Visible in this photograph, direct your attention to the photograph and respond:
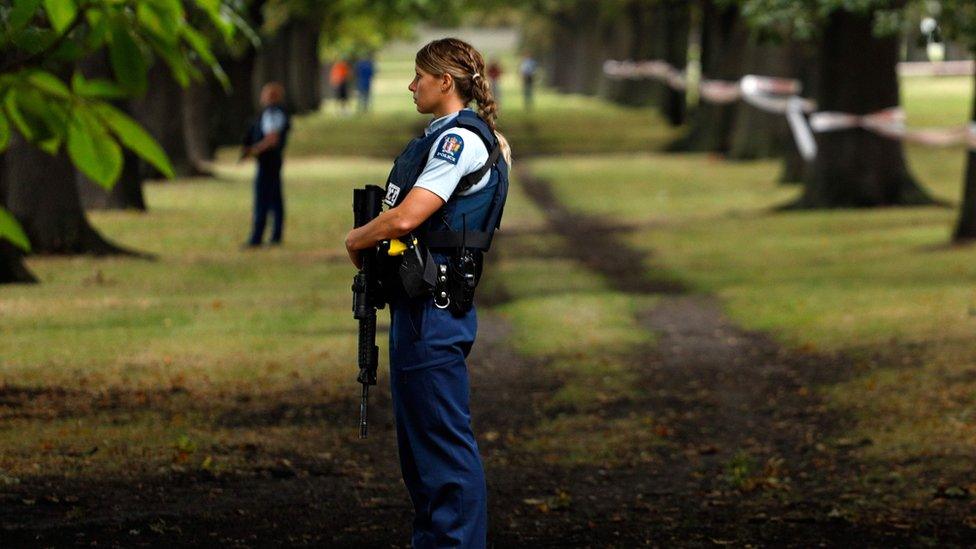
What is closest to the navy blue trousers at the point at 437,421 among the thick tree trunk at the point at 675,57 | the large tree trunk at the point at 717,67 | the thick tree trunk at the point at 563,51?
the large tree trunk at the point at 717,67

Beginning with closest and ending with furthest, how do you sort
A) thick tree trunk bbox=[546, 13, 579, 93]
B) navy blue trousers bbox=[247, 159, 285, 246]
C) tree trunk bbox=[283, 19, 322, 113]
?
navy blue trousers bbox=[247, 159, 285, 246] → tree trunk bbox=[283, 19, 322, 113] → thick tree trunk bbox=[546, 13, 579, 93]

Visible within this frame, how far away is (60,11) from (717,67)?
120ft

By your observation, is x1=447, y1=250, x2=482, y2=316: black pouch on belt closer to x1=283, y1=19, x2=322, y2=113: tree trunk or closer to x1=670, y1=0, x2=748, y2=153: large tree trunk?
x1=670, y1=0, x2=748, y2=153: large tree trunk

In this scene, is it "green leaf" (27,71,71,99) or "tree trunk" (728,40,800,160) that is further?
"tree trunk" (728,40,800,160)

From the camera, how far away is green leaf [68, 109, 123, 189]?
576 cm

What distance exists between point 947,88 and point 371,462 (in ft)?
217

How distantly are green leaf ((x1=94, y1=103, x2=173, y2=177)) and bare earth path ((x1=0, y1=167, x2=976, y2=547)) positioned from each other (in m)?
1.95

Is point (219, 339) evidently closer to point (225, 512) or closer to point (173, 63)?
point (225, 512)

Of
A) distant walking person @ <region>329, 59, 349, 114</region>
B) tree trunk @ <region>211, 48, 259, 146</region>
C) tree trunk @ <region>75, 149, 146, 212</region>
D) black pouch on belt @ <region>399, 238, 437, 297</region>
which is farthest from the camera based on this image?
distant walking person @ <region>329, 59, 349, 114</region>

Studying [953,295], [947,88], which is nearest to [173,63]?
[953,295]

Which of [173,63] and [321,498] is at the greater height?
[173,63]

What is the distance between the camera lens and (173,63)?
6.33 metres

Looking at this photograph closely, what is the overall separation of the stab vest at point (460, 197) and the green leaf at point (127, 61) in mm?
847

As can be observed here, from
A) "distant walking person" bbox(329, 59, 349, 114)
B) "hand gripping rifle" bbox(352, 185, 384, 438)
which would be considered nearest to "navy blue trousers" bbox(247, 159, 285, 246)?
"hand gripping rifle" bbox(352, 185, 384, 438)
